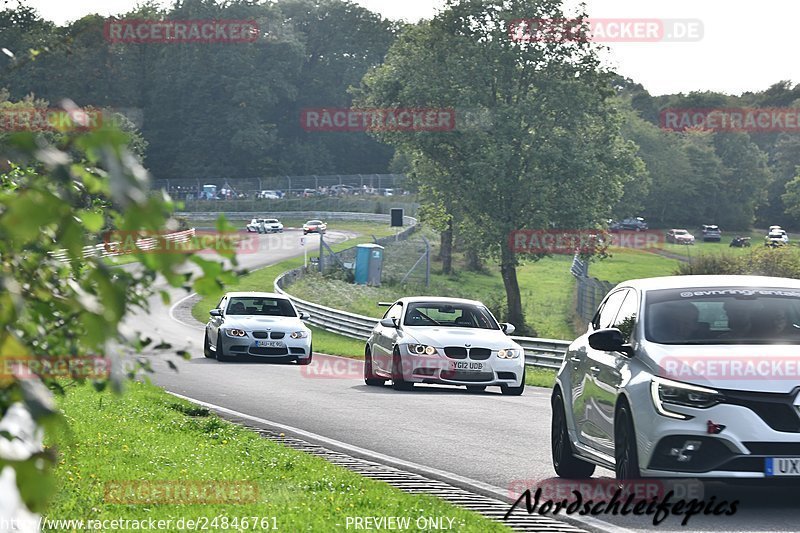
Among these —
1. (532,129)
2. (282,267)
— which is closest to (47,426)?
(532,129)

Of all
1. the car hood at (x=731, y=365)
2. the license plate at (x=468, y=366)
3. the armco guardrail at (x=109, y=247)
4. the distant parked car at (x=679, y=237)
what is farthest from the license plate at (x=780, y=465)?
the distant parked car at (x=679, y=237)

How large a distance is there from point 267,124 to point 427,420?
129441mm

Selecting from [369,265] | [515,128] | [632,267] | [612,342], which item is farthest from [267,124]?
[612,342]

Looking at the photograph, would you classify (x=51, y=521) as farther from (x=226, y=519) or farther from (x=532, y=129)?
(x=532, y=129)

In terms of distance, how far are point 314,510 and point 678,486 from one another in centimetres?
296

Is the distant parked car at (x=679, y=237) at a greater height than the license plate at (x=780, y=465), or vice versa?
the license plate at (x=780, y=465)

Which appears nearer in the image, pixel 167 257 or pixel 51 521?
pixel 167 257

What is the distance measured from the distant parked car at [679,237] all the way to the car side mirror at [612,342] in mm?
114225

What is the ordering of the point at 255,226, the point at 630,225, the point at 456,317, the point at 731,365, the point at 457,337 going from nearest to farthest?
the point at 731,365 < the point at 457,337 < the point at 456,317 < the point at 255,226 < the point at 630,225

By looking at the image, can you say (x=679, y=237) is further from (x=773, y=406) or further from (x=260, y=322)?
(x=773, y=406)

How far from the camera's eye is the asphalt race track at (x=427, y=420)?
998 centimetres

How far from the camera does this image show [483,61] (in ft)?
200

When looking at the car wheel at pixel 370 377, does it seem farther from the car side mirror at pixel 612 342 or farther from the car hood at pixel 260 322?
the car side mirror at pixel 612 342

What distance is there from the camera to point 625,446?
10055 mm
